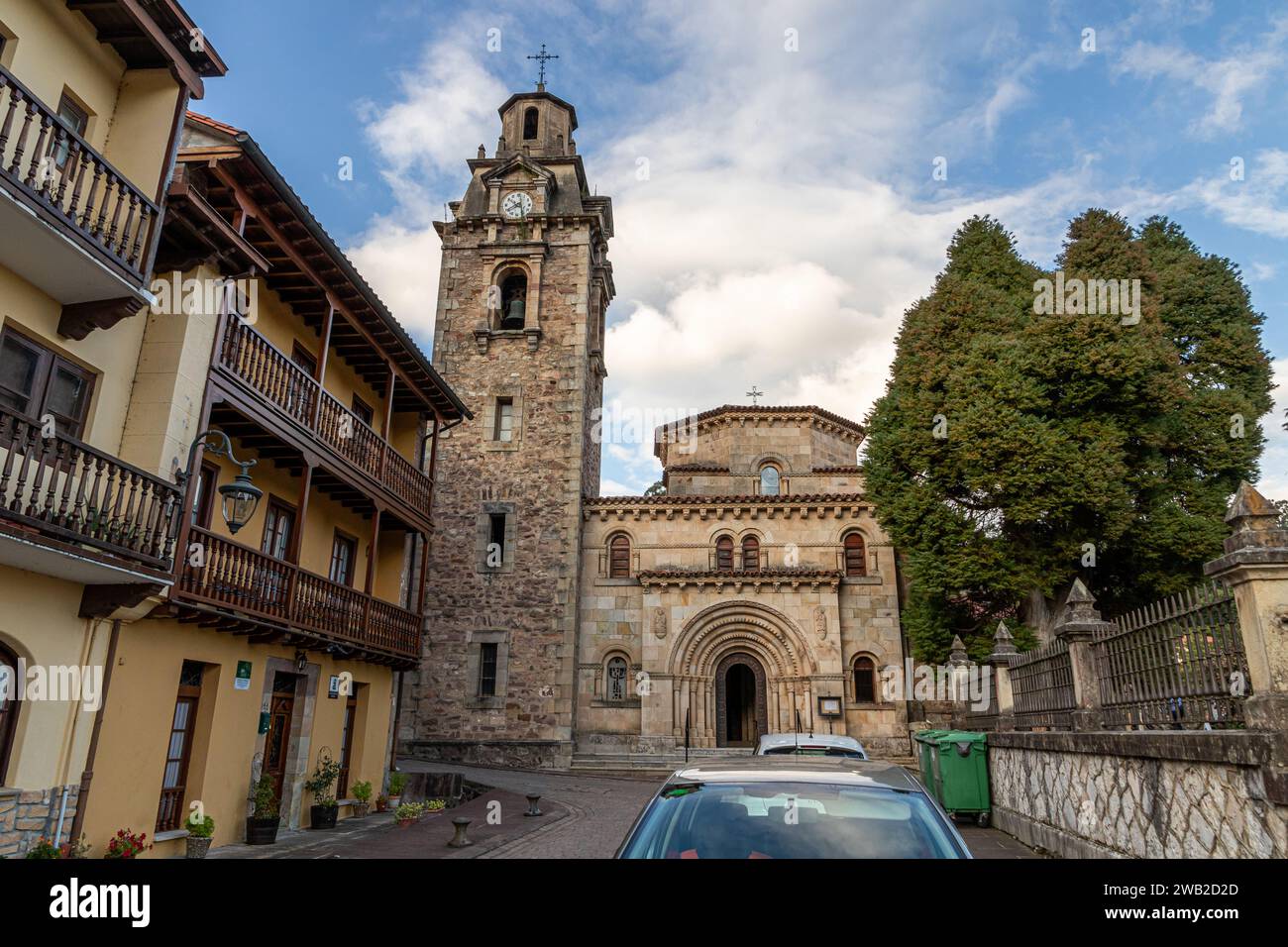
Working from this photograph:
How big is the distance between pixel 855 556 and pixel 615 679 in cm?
910

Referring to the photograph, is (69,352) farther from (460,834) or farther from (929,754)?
(929,754)

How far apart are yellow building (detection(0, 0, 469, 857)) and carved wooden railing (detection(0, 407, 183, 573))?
0.10ft

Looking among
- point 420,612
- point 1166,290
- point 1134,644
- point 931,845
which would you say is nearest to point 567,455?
point 420,612

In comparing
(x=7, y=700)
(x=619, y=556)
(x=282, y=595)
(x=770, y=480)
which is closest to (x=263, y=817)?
(x=282, y=595)

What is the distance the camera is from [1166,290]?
72.8 ft

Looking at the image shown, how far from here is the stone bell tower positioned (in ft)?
82.8

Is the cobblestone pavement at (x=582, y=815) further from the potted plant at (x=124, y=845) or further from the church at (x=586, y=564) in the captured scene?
the potted plant at (x=124, y=845)

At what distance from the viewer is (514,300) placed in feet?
98.0

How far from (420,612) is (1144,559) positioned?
17332 millimetres

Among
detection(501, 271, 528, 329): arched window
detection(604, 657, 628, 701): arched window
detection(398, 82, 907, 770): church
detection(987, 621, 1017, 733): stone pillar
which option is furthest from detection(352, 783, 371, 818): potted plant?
detection(501, 271, 528, 329): arched window

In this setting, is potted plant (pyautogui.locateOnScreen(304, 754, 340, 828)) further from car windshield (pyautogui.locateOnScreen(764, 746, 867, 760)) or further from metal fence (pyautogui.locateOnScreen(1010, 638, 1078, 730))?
metal fence (pyautogui.locateOnScreen(1010, 638, 1078, 730))

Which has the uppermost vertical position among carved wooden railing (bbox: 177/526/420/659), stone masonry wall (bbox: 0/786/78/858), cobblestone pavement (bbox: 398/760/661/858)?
carved wooden railing (bbox: 177/526/420/659)

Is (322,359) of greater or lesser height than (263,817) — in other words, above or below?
above
